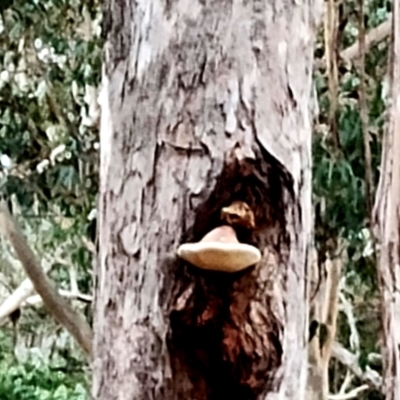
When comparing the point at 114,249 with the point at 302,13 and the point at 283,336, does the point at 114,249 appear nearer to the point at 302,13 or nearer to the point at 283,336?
the point at 283,336

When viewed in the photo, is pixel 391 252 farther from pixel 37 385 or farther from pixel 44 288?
pixel 37 385

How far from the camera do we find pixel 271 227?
841mm

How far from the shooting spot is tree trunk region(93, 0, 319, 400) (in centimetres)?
83

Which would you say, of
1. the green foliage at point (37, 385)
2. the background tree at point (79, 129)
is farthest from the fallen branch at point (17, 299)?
the background tree at point (79, 129)

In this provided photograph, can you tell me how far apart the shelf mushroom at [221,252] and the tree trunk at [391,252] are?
456 millimetres

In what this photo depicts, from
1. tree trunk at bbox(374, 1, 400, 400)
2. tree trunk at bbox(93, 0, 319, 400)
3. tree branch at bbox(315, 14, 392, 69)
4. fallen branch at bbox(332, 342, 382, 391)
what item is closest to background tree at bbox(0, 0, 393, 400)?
tree branch at bbox(315, 14, 392, 69)

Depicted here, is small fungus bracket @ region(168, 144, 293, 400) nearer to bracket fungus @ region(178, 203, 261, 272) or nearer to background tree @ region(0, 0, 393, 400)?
bracket fungus @ region(178, 203, 261, 272)

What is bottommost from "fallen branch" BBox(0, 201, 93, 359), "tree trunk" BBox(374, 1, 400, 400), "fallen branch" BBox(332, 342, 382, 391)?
"fallen branch" BBox(332, 342, 382, 391)

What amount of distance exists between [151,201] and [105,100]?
0.13 meters

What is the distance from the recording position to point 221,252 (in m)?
0.77

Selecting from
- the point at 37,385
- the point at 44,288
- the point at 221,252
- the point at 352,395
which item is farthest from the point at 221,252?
the point at 352,395

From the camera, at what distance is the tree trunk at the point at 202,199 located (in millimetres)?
826

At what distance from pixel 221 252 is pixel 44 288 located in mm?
2675

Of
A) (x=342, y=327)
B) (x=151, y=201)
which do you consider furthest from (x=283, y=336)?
(x=342, y=327)
